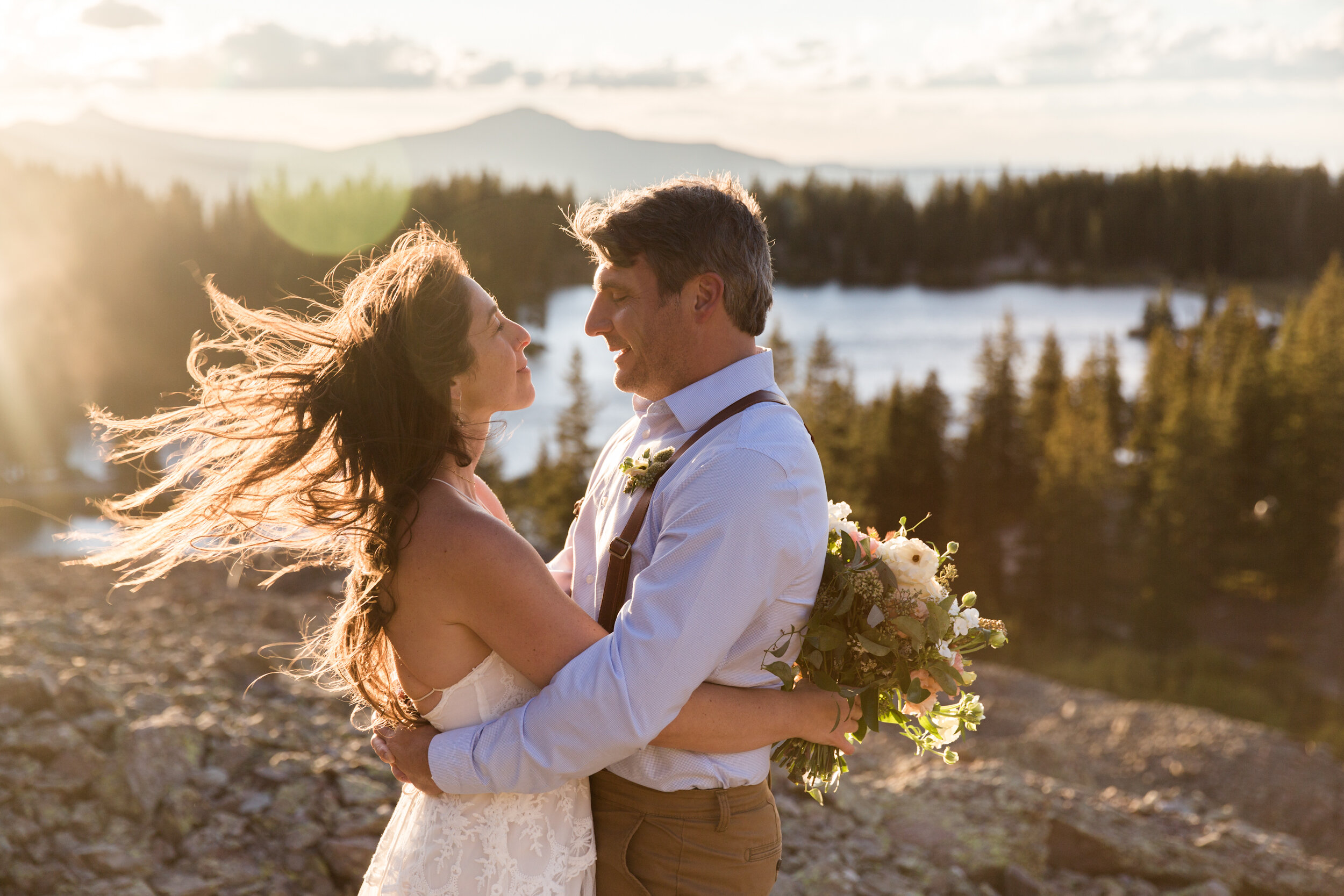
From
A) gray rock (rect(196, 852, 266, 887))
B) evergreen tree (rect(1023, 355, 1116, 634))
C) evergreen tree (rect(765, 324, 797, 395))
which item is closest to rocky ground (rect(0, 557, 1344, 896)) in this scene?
gray rock (rect(196, 852, 266, 887))

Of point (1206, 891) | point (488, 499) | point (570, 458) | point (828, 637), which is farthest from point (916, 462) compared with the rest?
point (828, 637)

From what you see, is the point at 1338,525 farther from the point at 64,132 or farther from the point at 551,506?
the point at 64,132

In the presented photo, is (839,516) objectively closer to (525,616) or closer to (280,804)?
(525,616)

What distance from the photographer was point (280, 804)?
6309mm

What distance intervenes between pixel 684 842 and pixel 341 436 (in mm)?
1711

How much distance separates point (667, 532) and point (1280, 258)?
392 feet

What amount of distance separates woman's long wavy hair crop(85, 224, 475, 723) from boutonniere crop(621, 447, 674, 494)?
0.56 meters

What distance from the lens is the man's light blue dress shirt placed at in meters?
2.72

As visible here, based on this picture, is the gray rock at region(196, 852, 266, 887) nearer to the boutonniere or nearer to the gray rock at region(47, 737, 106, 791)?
the gray rock at region(47, 737, 106, 791)

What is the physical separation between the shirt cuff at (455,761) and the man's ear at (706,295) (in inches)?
61.1

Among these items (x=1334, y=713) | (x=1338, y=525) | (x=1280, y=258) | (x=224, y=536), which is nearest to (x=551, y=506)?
(x=1334, y=713)

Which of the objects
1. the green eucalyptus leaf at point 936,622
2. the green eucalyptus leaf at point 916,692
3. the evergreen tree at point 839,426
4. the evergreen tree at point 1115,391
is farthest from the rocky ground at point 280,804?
the evergreen tree at point 1115,391

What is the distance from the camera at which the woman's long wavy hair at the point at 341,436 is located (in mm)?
3031

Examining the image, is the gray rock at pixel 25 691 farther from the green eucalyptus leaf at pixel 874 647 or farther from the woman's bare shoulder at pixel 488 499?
the green eucalyptus leaf at pixel 874 647
